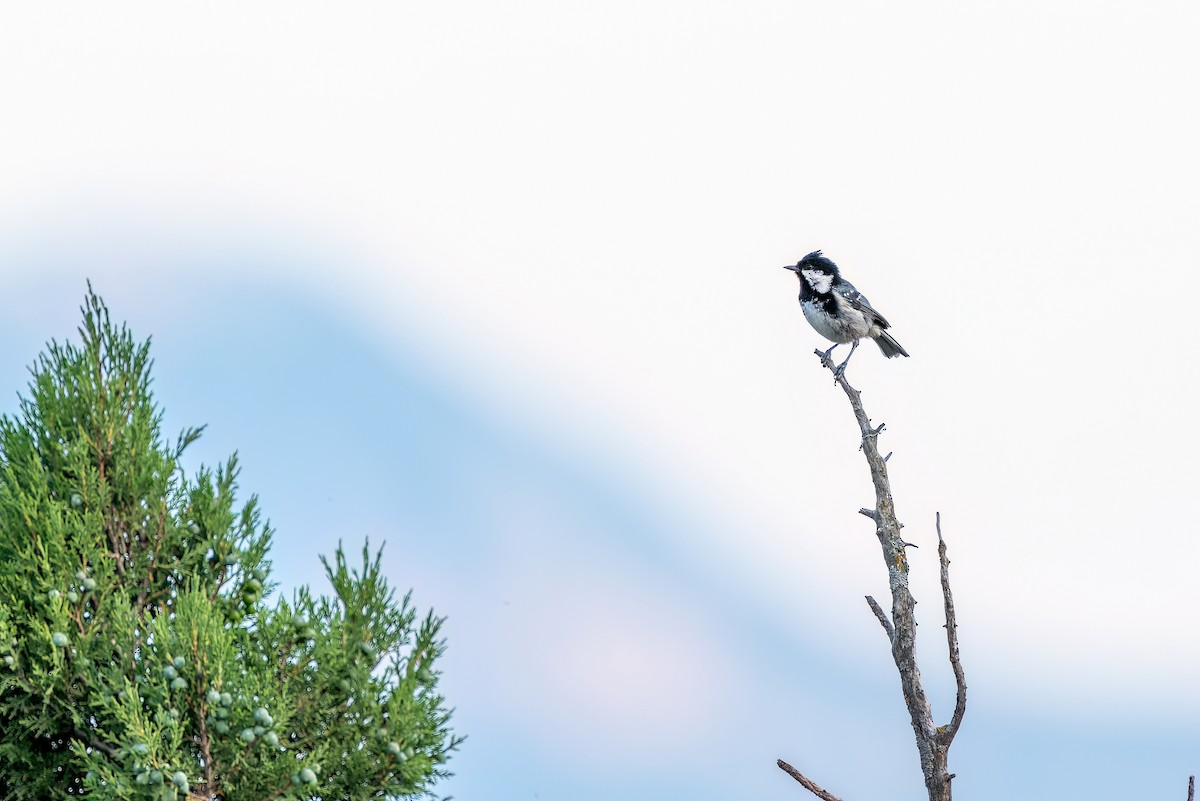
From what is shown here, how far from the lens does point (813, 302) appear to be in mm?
16719

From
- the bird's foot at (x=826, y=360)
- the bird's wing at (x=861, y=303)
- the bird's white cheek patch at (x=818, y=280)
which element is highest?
the bird's white cheek patch at (x=818, y=280)

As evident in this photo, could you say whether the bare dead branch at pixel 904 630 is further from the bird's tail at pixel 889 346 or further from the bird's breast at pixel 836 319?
the bird's tail at pixel 889 346

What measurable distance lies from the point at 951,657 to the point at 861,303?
6.47m

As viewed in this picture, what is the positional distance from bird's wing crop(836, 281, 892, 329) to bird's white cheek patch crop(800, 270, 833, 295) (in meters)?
0.22

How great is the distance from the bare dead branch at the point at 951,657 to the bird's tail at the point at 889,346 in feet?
19.5

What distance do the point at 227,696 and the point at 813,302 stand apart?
996cm

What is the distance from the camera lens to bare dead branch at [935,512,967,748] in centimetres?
1097

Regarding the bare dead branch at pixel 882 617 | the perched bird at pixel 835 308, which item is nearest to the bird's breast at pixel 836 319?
the perched bird at pixel 835 308

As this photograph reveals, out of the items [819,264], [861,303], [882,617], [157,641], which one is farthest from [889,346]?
[157,641]

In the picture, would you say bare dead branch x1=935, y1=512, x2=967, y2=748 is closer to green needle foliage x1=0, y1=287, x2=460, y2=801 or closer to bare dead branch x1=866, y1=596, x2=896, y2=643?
bare dead branch x1=866, y1=596, x2=896, y2=643

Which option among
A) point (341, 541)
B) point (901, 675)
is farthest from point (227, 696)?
point (901, 675)

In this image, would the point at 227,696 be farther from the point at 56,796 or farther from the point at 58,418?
the point at 58,418

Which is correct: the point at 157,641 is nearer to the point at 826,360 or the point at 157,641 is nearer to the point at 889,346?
the point at 826,360

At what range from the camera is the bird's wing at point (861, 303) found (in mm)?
16328
